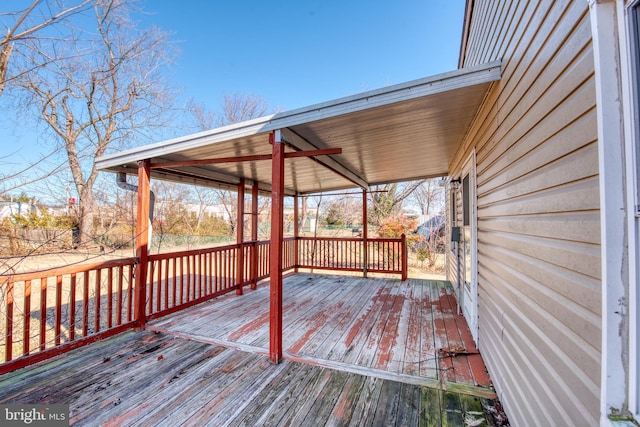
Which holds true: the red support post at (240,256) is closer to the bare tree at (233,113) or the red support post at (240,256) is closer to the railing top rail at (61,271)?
the railing top rail at (61,271)

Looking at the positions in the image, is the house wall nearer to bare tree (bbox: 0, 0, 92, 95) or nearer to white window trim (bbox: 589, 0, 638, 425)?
white window trim (bbox: 589, 0, 638, 425)

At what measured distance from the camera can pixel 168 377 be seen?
2.31 metres

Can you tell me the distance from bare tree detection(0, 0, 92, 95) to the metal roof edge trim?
200cm

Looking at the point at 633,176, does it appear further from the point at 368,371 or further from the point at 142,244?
the point at 142,244

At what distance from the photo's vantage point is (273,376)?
7.64 feet

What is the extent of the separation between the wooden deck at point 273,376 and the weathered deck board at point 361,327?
0.7 inches

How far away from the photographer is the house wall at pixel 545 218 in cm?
95

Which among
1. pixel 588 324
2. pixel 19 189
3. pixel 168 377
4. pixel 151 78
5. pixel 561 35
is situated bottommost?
pixel 168 377

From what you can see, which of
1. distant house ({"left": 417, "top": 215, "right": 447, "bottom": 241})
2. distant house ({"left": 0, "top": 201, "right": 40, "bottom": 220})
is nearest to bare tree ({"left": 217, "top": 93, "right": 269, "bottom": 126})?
distant house ({"left": 417, "top": 215, "right": 447, "bottom": 241})

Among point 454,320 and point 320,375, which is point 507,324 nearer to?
point 320,375

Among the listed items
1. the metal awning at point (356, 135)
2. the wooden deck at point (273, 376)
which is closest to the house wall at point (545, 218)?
the metal awning at point (356, 135)

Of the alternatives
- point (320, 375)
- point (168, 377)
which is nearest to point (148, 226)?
point (168, 377)

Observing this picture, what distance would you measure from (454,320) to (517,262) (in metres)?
2.29

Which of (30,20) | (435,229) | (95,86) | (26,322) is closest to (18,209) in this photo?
(30,20)
